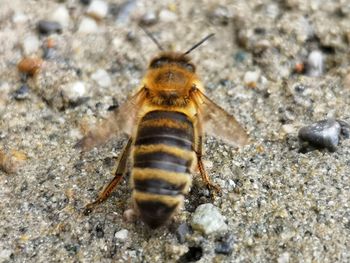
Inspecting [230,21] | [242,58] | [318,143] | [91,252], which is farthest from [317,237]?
[230,21]

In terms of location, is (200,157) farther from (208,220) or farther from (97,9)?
(97,9)

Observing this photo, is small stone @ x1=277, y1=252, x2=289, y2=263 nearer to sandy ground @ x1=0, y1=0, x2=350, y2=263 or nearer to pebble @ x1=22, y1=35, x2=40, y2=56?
sandy ground @ x1=0, y1=0, x2=350, y2=263

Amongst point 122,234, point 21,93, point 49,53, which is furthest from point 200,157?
point 49,53

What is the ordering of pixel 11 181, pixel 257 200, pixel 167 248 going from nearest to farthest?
pixel 167 248, pixel 257 200, pixel 11 181

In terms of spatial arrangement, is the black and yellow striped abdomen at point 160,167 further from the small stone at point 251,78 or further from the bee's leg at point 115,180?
the small stone at point 251,78

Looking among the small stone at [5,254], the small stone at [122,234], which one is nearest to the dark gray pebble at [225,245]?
the small stone at [122,234]

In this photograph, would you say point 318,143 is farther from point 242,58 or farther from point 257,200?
point 242,58

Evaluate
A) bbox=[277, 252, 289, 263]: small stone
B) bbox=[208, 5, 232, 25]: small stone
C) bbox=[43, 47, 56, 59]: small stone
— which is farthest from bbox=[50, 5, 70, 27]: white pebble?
bbox=[277, 252, 289, 263]: small stone
